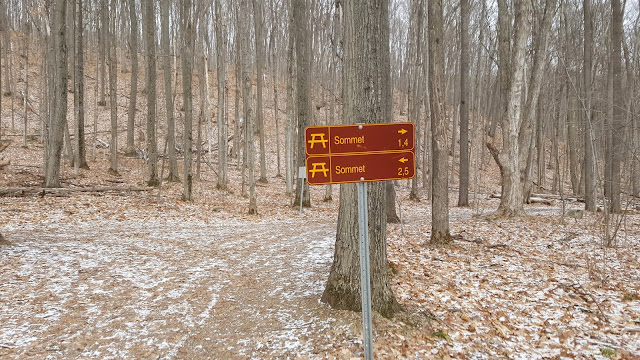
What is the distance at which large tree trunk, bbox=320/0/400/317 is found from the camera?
4.48 m

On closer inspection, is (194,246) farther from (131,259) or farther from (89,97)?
(89,97)

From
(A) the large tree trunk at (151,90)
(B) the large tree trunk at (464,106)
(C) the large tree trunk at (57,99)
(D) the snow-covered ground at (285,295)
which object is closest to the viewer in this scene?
(D) the snow-covered ground at (285,295)

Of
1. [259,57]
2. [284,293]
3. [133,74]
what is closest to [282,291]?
[284,293]

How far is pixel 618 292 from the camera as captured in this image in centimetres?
583

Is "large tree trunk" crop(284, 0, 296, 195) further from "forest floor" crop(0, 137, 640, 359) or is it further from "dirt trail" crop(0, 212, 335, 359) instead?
"dirt trail" crop(0, 212, 335, 359)

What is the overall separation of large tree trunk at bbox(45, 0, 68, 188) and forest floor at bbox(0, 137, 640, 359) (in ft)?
7.24

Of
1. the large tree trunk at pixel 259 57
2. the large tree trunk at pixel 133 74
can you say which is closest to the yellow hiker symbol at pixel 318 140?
the large tree trunk at pixel 259 57

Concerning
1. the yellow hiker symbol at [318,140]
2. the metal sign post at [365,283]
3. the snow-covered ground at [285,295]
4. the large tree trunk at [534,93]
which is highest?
the large tree trunk at [534,93]

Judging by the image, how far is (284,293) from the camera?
5.70 m

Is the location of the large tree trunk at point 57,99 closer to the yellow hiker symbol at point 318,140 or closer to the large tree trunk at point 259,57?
the large tree trunk at point 259,57

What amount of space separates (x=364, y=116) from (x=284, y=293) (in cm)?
296

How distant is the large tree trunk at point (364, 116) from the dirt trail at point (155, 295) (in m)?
0.70

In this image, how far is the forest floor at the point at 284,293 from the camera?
4266 millimetres

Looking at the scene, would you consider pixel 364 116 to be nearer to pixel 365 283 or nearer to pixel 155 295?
pixel 365 283
